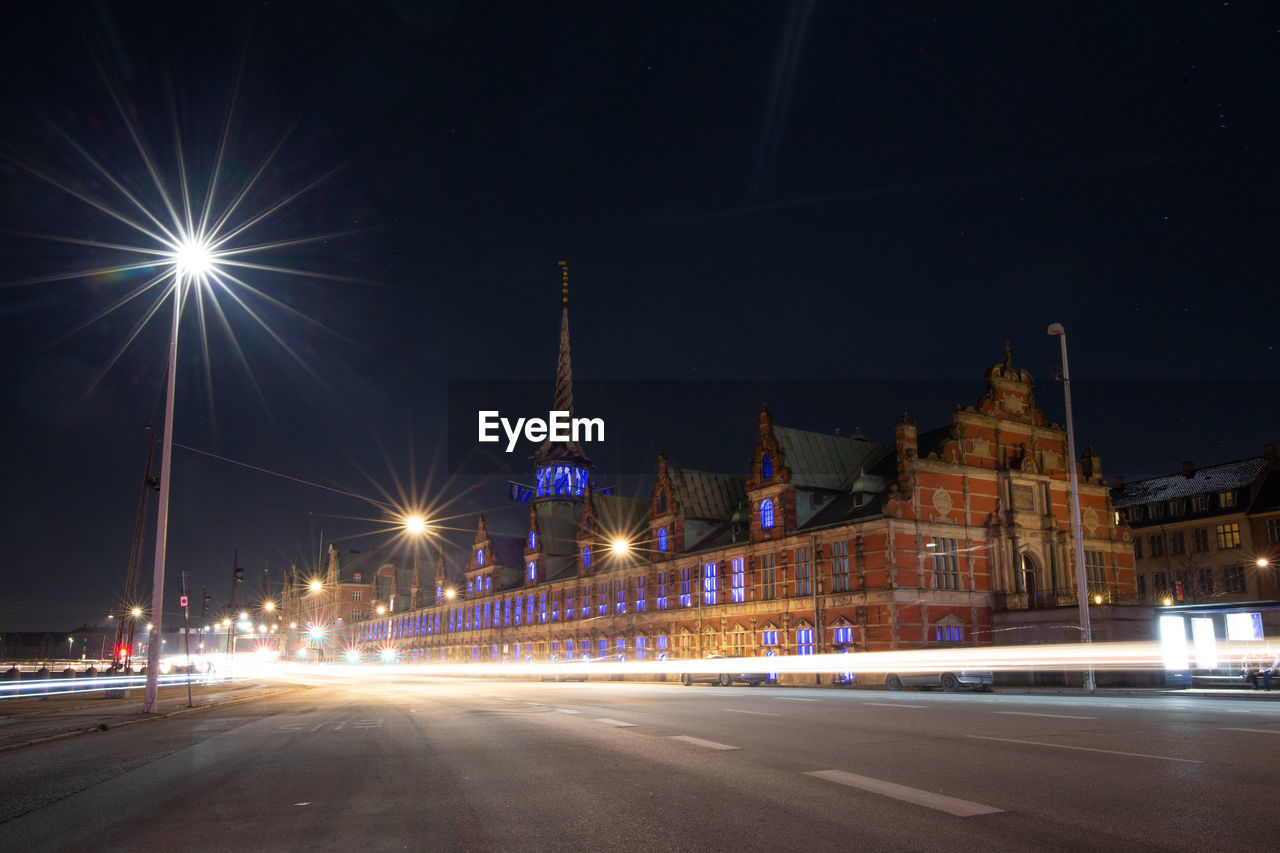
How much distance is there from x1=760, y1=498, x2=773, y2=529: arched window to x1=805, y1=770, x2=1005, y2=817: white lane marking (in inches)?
1924

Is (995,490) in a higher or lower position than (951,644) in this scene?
higher

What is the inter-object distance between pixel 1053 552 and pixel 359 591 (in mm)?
128687

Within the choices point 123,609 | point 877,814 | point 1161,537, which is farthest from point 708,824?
point 1161,537

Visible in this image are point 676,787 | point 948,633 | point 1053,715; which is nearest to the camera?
point 676,787

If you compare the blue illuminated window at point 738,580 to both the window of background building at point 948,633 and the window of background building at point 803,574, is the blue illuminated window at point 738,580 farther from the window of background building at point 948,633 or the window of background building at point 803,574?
the window of background building at point 948,633

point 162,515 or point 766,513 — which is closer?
point 162,515

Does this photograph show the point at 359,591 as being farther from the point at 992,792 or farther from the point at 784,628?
the point at 992,792

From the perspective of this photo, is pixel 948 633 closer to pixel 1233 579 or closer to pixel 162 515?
pixel 1233 579

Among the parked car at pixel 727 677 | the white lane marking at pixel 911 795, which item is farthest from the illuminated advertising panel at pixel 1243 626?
the white lane marking at pixel 911 795

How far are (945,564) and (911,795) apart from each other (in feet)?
149

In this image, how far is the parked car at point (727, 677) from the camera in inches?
2053

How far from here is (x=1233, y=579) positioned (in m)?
68.3

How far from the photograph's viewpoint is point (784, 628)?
5559 cm

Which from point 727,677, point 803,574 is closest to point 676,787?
point 727,677
